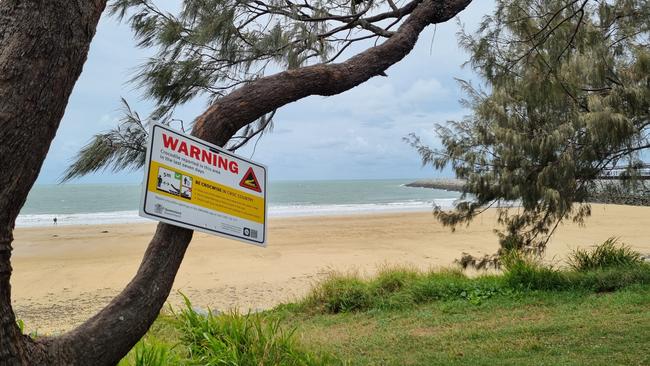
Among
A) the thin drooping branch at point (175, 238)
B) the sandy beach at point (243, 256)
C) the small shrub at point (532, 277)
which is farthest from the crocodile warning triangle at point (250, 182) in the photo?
the sandy beach at point (243, 256)

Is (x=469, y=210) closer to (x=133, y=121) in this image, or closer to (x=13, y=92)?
(x=133, y=121)

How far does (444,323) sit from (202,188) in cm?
448

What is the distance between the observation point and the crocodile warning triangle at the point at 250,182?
187 cm

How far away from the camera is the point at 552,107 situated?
228 inches

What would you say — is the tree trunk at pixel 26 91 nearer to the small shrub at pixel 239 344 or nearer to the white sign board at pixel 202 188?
the white sign board at pixel 202 188

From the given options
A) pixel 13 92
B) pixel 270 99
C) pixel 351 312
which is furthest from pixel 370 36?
pixel 351 312

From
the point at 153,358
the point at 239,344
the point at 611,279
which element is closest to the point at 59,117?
the point at 153,358

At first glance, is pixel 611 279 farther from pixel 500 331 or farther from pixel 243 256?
pixel 243 256

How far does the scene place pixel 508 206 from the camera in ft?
25.2

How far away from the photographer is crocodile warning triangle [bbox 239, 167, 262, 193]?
187 centimetres

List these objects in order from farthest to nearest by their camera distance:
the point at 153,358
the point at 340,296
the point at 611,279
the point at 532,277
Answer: the point at 340,296, the point at 532,277, the point at 611,279, the point at 153,358

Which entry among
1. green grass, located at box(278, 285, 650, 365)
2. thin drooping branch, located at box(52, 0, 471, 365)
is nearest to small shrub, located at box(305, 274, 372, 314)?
green grass, located at box(278, 285, 650, 365)

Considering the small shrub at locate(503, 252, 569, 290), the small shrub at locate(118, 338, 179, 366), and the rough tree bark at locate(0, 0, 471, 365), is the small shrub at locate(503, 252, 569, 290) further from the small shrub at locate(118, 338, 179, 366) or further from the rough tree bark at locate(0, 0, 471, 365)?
the rough tree bark at locate(0, 0, 471, 365)

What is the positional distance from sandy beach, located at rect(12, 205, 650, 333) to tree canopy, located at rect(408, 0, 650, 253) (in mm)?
3716
